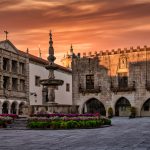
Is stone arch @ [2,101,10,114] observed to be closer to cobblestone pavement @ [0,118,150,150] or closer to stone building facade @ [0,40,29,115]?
stone building facade @ [0,40,29,115]

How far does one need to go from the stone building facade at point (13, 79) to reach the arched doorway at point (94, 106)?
568 inches

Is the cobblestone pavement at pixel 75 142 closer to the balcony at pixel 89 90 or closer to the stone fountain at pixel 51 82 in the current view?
the stone fountain at pixel 51 82

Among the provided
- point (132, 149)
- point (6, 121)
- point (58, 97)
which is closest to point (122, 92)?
point (58, 97)

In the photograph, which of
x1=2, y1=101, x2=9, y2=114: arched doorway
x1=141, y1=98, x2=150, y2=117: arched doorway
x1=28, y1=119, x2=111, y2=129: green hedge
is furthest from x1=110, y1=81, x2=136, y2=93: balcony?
x1=28, y1=119, x2=111, y2=129: green hedge

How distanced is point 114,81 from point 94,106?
5.69 m

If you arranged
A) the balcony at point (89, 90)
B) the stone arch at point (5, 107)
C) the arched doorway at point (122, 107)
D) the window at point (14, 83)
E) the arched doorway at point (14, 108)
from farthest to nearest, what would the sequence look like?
the balcony at point (89, 90) → the arched doorway at point (122, 107) → the window at point (14, 83) → the arched doorway at point (14, 108) → the stone arch at point (5, 107)

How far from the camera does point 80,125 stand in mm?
24969

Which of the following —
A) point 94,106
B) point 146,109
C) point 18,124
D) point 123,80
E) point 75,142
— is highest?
point 123,80

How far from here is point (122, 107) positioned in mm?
56469

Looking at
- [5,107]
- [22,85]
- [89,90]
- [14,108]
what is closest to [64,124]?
[5,107]

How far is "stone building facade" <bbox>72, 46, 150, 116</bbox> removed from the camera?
53.9 metres

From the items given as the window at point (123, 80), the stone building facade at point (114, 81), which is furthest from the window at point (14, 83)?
the window at point (123, 80)

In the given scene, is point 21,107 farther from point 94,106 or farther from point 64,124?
point 64,124

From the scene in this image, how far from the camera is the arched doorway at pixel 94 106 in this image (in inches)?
2276
